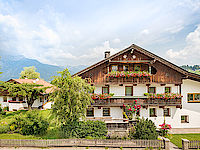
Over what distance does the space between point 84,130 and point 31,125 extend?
5981 millimetres

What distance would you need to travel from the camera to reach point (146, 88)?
1700 centimetres

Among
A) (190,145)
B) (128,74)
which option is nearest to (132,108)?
(128,74)

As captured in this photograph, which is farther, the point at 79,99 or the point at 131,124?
the point at 131,124

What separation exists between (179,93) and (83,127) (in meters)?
13.6

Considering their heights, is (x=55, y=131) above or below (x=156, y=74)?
below

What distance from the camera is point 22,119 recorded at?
14258mm

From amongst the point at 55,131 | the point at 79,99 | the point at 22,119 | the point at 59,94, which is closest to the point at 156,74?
the point at 79,99

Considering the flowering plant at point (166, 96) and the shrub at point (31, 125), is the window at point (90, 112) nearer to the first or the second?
the shrub at point (31, 125)

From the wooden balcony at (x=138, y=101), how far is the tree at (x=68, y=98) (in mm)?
3842

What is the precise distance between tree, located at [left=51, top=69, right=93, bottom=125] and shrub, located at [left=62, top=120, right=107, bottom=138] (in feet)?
1.64

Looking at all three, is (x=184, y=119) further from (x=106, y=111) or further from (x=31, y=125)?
(x=31, y=125)

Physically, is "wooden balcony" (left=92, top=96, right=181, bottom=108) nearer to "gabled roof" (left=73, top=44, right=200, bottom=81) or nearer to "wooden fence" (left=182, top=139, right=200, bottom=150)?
"gabled roof" (left=73, top=44, right=200, bottom=81)

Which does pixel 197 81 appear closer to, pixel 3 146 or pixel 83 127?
pixel 83 127

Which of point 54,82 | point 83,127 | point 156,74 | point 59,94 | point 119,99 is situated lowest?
point 83,127
